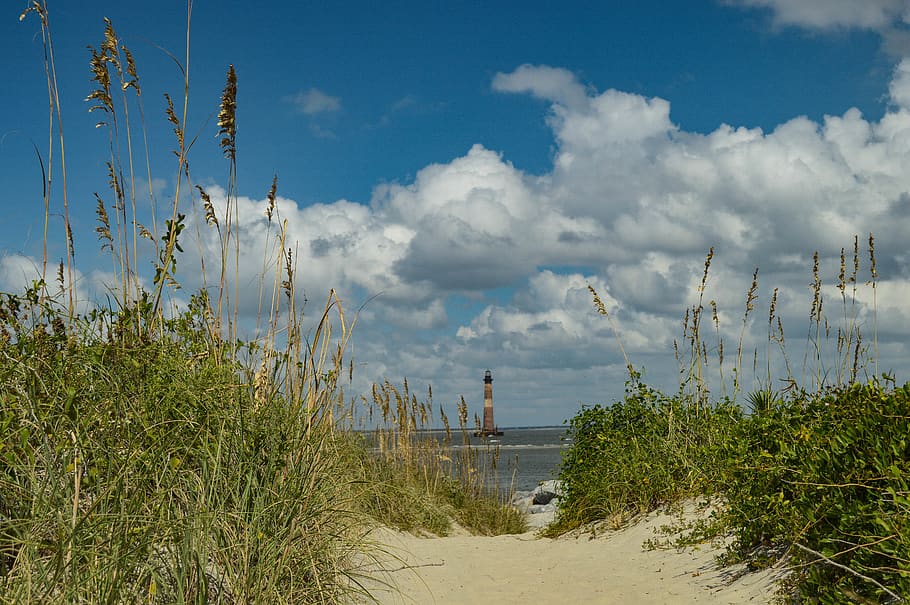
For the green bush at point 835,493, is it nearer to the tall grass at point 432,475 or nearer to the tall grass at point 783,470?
the tall grass at point 783,470

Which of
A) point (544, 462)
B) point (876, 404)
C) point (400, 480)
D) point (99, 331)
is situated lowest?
point (544, 462)

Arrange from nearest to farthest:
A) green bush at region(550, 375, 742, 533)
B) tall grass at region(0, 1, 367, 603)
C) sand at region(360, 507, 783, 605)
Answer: tall grass at region(0, 1, 367, 603), sand at region(360, 507, 783, 605), green bush at region(550, 375, 742, 533)

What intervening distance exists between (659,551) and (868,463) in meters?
2.49

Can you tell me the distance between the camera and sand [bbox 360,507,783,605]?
482cm

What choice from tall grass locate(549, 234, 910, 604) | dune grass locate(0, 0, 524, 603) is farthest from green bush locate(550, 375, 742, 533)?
dune grass locate(0, 0, 524, 603)

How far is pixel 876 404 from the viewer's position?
3.97 metres

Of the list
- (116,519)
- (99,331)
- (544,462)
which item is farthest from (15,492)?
(544,462)

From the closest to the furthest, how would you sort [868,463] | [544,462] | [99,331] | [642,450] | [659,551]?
[868,463], [99,331], [659,551], [642,450], [544,462]

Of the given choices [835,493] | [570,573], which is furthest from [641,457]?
[835,493]

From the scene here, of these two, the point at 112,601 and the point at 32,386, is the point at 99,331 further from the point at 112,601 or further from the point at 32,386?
the point at 112,601

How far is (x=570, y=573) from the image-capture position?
5844mm

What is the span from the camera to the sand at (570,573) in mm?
4820

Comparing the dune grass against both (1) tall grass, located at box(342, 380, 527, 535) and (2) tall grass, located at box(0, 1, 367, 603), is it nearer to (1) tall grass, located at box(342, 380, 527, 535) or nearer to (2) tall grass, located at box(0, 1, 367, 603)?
(2) tall grass, located at box(0, 1, 367, 603)

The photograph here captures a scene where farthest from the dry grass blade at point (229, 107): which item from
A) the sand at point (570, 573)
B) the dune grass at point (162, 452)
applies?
the sand at point (570, 573)
